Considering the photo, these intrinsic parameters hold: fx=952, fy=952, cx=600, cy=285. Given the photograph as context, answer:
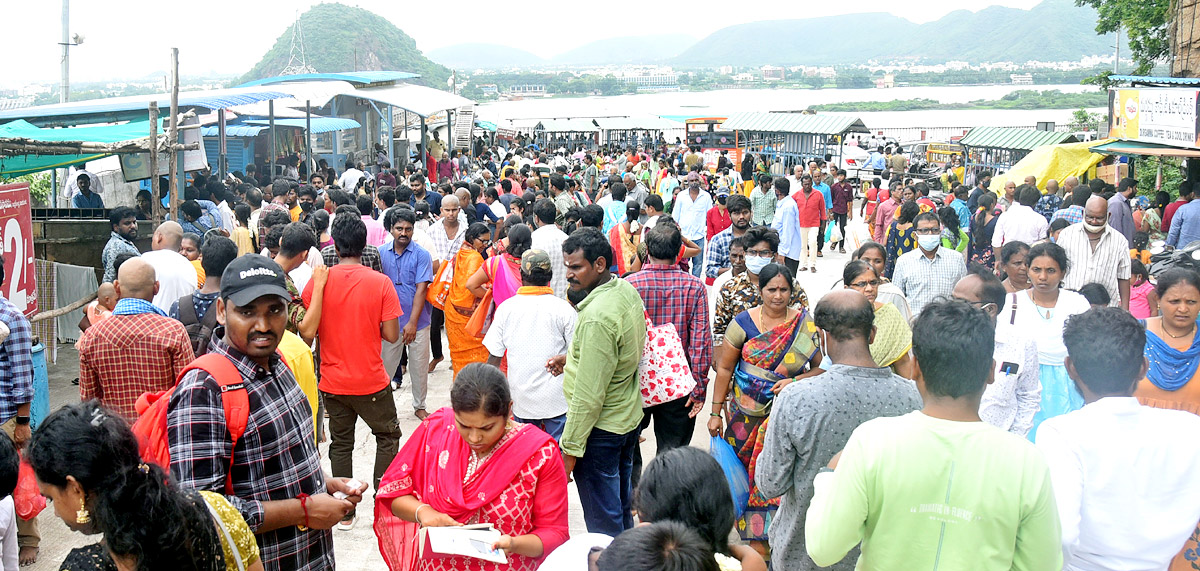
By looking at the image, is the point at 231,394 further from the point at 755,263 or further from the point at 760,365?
the point at 755,263

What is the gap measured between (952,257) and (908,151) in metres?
32.0

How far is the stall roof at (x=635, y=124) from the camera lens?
1714 inches

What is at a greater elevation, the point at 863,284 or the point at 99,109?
the point at 99,109

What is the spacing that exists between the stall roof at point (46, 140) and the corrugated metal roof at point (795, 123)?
2223 cm

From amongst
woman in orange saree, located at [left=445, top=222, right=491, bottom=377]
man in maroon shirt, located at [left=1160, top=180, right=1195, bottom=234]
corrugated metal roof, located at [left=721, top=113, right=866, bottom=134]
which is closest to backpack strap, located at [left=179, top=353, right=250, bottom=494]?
woman in orange saree, located at [left=445, top=222, right=491, bottom=377]

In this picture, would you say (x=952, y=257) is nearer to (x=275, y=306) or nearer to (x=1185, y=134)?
(x=275, y=306)

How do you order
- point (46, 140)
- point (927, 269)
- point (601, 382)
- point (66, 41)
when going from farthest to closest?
1. point (66, 41)
2. point (46, 140)
3. point (927, 269)
4. point (601, 382)

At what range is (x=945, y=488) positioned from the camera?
241 centimetres

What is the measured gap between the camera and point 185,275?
6.37 metres

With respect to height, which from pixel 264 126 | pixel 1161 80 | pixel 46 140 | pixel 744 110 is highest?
pixel 744 110

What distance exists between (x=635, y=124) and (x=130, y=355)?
133 feet

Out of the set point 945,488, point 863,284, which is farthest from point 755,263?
point 945,488

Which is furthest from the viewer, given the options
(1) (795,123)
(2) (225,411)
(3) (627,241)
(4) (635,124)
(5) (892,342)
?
(4) (635,124)

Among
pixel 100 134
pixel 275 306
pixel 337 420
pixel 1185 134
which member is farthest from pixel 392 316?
pixel 1185 134
